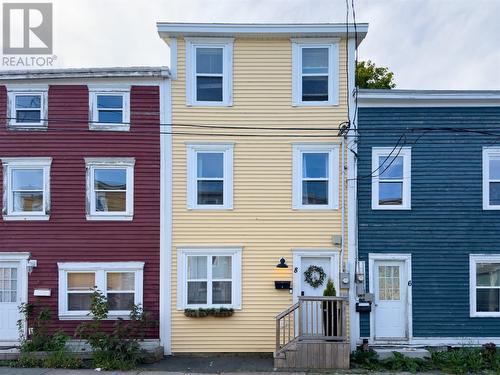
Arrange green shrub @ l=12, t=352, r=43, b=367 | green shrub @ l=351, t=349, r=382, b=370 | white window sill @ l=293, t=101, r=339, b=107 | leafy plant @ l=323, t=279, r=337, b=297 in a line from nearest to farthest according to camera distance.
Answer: green shrub @ l=351, t=349, r=382, b=370
green shrub @ l=12, t=352, r=43, b=367
leafy plant @ l=323, t=279, r=337, b=297
white window sill @ l=293, t=101, r=339, b=107

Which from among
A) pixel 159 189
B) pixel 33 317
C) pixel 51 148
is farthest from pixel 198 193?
pixel 33 317

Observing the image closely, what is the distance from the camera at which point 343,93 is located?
10.3 metres

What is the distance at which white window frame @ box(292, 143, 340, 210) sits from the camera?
1023 cm

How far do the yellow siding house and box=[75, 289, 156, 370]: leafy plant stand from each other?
2.23 ft

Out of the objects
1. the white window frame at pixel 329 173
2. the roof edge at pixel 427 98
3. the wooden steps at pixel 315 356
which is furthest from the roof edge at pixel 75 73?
the wooden steps at pixel 315 356

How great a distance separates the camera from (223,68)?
1048 cm

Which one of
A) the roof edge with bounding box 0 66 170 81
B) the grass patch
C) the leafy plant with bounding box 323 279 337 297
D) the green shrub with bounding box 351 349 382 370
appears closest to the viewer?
the grass patch

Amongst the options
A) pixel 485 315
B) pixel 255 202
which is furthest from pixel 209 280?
pixel 485 315

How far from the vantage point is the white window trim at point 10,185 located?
1018 centimetres

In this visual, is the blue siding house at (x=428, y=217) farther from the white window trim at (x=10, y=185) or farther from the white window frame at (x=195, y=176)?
the white window trim at (x=10, y=185)

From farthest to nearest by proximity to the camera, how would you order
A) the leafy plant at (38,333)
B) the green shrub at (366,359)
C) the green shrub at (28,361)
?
the leafy plant at (38,333)
the green shrub at (28,361)
the green shrub at (366,359)

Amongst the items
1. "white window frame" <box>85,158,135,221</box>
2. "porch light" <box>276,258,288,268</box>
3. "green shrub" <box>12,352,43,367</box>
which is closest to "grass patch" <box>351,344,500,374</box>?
"porch light" <box>276,258,288,268</box>

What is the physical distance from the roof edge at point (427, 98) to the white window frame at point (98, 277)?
712 cm

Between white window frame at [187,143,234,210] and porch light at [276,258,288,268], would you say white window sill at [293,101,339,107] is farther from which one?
porch light at [276,258,288,268]
